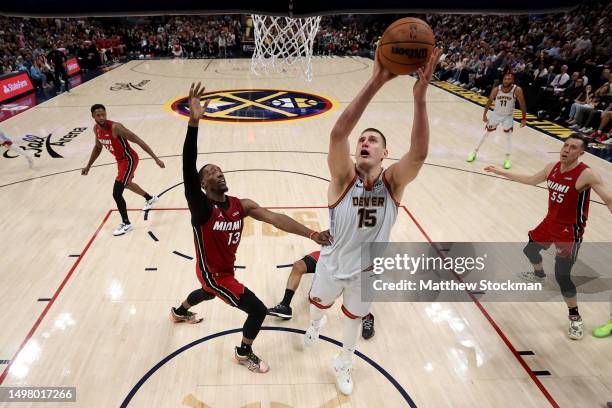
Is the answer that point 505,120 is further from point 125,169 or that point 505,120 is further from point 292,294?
point 125,169

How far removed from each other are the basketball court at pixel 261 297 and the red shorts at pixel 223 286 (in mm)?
686

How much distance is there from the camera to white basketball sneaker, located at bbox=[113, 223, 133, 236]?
5.58 m

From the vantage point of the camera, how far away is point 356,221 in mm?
2820

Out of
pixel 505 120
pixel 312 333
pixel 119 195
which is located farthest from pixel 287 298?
pixel 505 120

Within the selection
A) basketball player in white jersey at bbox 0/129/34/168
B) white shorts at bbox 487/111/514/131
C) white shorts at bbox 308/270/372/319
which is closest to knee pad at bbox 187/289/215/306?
white shorts at bbox 308/270/372/319

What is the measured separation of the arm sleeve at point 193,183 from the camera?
264cm

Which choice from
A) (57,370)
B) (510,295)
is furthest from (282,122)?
(57,370)

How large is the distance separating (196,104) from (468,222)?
15.4ft

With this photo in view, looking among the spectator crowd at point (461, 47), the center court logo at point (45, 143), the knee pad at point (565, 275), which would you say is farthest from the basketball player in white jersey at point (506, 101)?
the center court logo at point (45, 143)

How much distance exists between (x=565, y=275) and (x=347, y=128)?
9.65ft

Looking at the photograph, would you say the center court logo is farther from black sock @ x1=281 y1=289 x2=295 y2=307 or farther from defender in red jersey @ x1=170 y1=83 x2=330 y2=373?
defender in red jersey @ x1=170 y1=83 x2=330 y2=373

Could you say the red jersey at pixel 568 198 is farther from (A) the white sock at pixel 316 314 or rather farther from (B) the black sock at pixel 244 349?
(B) the black sock at pixel 244 349

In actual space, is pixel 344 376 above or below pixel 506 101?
below

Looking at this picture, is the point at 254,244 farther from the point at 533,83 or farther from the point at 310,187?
the point at 533,83
